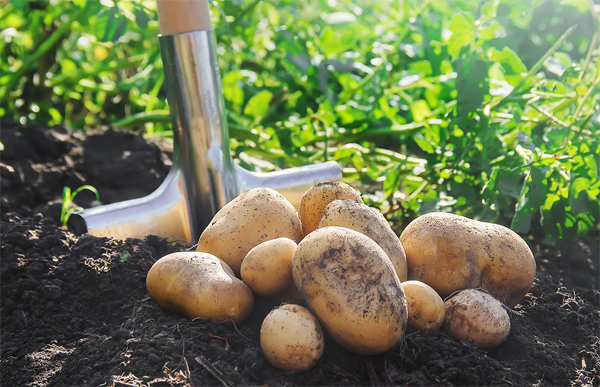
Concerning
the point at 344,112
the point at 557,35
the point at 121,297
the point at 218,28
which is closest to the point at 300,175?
the point at 344,112

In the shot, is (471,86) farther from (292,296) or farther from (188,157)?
(292,296)

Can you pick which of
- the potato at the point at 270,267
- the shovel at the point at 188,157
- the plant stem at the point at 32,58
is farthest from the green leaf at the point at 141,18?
the potato at the point at 270,267

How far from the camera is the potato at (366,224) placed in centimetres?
108

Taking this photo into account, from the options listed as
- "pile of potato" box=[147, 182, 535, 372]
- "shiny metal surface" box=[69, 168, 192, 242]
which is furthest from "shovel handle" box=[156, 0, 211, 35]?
"pile of potato" box=[147, 182, 535, 372]

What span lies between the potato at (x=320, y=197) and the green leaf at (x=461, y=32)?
30.7 inches

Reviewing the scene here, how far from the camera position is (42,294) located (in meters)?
1.23

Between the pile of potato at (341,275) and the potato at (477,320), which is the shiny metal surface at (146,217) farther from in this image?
the potato at (477,320)

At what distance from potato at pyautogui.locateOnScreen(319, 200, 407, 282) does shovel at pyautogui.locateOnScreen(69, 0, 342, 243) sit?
521 millimetres

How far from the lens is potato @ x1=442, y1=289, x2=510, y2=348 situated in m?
1.03

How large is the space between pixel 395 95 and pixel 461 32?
527mm

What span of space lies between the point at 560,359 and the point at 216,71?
1.01 meters

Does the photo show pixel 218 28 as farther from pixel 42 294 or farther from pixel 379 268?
pixel 379 268

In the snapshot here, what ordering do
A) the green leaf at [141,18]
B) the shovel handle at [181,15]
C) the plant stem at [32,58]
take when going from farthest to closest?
the plant stem at [32,58] < the green leaf at [141,18] < the shovel handle at [181,15]

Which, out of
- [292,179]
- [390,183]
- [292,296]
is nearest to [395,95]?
[390,183]
